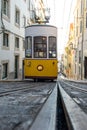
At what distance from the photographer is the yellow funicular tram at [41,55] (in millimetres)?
18297

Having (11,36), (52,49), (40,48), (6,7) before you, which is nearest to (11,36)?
(11,36)

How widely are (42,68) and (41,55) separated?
764mm

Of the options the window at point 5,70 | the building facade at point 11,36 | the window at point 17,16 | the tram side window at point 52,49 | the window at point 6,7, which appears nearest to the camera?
the tram side window at point 52,49

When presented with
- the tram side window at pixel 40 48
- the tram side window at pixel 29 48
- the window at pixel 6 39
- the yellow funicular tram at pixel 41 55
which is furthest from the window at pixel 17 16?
the tram side window at pixel 40 48

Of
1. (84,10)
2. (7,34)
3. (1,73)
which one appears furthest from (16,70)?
(84,10)

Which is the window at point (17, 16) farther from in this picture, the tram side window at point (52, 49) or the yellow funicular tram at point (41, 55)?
the tram side window at point (52, 49)

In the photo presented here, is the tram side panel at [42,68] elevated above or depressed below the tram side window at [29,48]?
below

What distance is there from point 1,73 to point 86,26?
669 inches

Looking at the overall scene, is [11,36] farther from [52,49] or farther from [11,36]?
[52,49]

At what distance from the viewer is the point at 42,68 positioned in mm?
18359

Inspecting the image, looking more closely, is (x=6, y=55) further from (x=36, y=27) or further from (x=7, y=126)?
(x=7, y=126)

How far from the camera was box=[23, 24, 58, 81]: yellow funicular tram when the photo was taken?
18.3 meters

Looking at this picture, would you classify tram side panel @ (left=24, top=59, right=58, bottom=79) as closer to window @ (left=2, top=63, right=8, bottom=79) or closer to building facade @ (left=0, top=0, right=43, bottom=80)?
building facade @ (left=0, top=0, right=43, bottom=80)

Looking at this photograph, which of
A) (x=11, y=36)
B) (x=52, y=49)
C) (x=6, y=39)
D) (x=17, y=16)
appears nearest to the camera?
(x=52, y=49)
